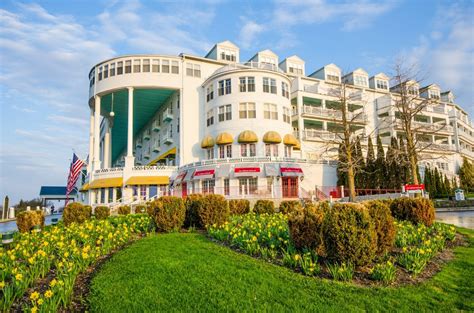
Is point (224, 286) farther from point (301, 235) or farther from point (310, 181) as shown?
point (310, 181)

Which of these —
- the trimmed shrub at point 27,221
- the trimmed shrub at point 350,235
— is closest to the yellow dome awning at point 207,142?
the trimmed shrub at point 27,221

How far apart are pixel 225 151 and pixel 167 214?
76.3 ft

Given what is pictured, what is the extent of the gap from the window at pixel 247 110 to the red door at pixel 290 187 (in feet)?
25.8

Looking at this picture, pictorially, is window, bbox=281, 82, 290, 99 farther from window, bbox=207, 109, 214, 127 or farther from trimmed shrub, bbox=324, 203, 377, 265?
trimmed shrub, bbox=324, 203, 377, 265

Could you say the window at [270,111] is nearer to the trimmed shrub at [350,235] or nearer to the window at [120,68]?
the window at [120,68]

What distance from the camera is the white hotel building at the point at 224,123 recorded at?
3062cm

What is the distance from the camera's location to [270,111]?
3491 cm

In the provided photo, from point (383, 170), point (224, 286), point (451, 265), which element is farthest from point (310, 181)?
point (224, 286)

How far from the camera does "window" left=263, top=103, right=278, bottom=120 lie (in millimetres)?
34688

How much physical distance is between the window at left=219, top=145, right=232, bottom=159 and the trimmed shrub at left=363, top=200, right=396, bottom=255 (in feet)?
87.8

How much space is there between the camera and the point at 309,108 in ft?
135

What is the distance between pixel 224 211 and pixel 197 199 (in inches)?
44.9

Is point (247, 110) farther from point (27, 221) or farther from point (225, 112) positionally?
point (27, 221)

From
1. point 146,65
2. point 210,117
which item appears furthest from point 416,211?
point 146,65
